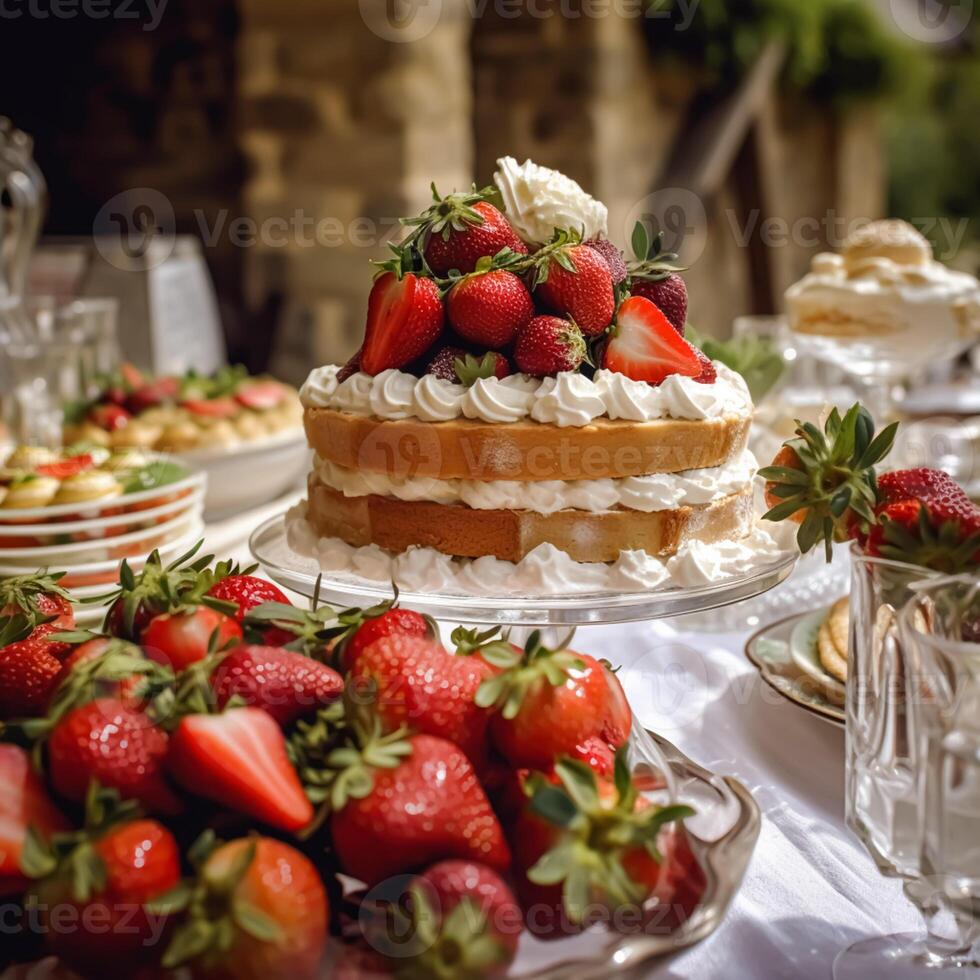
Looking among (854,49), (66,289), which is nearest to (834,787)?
(66,289)

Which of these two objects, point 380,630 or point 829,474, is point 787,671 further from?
point 380,630

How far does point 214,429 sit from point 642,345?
1.06 metres

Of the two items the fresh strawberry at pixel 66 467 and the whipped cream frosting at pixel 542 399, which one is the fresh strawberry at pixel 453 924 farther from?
the fresh strawberry at pixel 66 467

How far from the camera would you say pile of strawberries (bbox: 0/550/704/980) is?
553 mm

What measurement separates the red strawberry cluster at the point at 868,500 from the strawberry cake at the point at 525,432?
0.51ft

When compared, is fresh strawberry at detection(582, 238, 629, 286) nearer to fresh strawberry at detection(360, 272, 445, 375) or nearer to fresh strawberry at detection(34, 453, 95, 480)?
fresh strawberry at detection(360, 272, 445, 375)

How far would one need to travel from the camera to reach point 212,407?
2.01 meters

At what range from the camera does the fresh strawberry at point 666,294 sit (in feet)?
3.64

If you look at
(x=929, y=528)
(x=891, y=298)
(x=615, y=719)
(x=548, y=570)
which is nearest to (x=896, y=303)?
(x=891, y=298)

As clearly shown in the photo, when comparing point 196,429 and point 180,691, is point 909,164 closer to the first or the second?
point 196,429

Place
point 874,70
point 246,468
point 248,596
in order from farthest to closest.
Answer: point 874,70 < point 246,468 < point 248,596

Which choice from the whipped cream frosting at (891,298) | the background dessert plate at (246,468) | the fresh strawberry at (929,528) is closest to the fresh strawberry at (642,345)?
the fresh strawberry at (929,528)

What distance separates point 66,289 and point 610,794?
3245mm

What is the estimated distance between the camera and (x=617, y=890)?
561 millimetres
